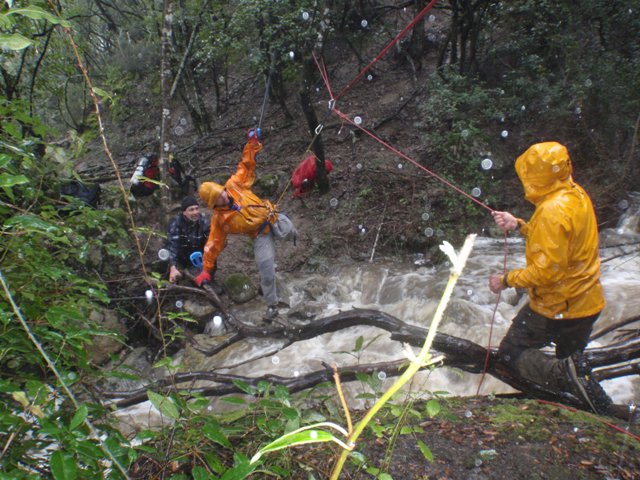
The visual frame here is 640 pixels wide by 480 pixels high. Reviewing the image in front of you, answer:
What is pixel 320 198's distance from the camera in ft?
31.4

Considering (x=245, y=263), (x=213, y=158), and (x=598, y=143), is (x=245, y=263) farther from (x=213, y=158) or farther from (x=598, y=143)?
(x=598, y=143)

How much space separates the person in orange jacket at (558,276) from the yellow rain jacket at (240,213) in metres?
2.94

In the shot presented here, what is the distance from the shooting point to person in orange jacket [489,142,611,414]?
283 centimetres

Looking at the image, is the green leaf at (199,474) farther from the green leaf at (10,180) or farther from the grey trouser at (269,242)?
the grey trouser at (269,242)

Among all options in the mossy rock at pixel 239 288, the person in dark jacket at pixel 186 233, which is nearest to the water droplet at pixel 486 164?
the mossy rock at pixel 239 288

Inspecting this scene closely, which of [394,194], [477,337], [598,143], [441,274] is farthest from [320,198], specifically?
[598,143]

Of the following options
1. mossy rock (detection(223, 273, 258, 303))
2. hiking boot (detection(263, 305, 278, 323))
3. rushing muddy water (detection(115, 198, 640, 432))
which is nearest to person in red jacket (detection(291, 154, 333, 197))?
rushing muddy water (detection(115, 198, 640, 432))

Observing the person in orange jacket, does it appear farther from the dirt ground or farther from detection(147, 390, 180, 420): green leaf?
detection(147, 390, 180, 420): green leaf

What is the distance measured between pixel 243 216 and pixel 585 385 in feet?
12.8

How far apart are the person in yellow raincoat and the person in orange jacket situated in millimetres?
2917

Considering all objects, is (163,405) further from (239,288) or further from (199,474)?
(239,288)

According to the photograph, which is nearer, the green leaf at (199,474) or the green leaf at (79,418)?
the green leaf at (79,418)

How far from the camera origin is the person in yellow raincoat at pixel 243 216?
489cm

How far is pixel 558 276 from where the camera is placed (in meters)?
2.92
